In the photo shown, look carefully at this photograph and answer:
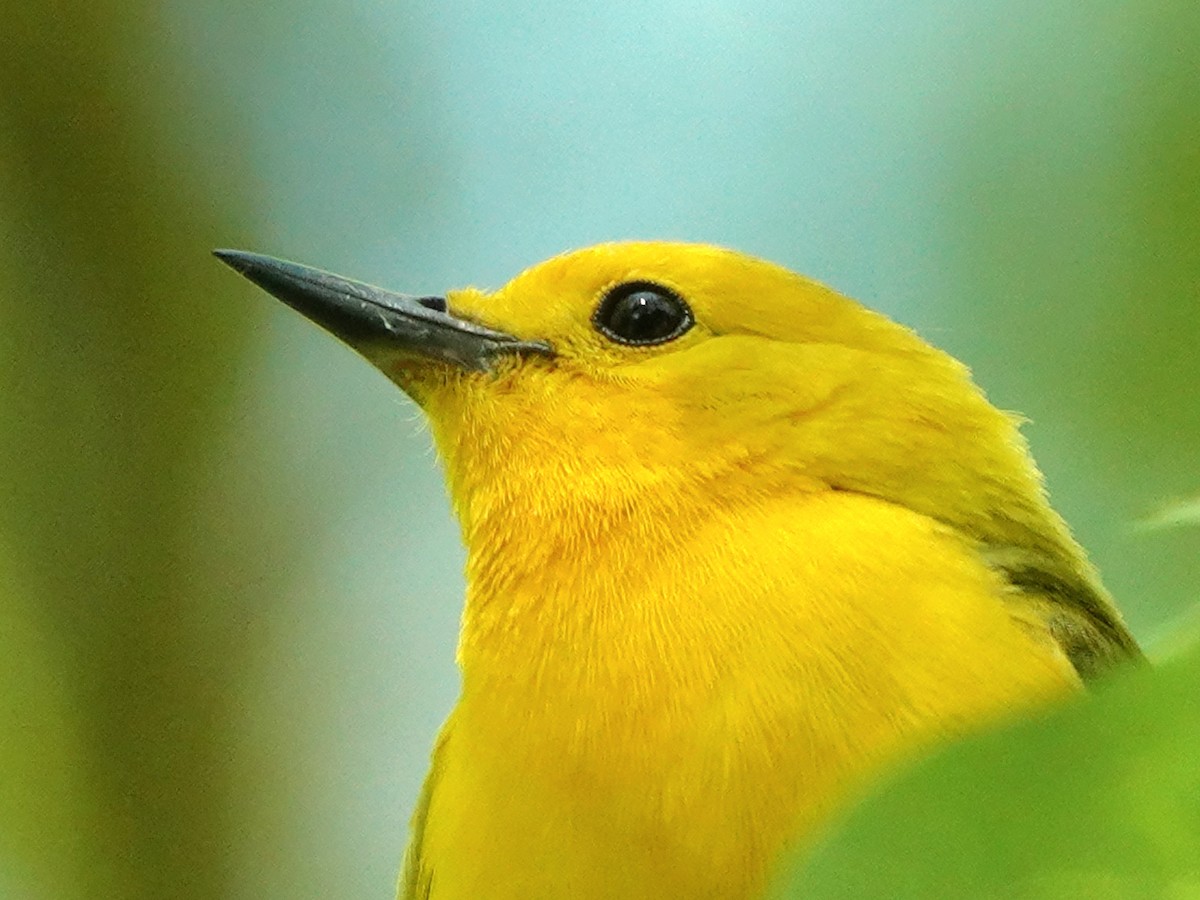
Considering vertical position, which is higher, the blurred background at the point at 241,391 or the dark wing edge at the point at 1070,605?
the blurred background at the point at 241,391

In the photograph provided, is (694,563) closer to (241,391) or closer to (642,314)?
(642,314)

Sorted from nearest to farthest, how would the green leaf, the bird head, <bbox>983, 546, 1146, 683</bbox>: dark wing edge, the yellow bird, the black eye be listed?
the green leaf → the yellow bird → <bbox>983, 546, 1146, 683</bbox>: dark wing edge → the bird head → the black eye

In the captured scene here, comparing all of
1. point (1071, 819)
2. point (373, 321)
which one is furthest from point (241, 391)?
point (1071, 819)

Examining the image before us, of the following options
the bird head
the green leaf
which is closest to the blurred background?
the bird head

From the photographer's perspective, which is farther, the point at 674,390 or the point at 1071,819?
the point at 674,390

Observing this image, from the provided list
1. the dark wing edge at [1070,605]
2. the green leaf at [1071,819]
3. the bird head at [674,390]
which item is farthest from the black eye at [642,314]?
the green leaf at [1071,819]

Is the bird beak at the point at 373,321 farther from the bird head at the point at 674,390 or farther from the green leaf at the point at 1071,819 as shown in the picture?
the green leaf at the point at 1071,819

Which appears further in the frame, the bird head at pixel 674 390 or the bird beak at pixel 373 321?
the bird beak at pixel 373 321

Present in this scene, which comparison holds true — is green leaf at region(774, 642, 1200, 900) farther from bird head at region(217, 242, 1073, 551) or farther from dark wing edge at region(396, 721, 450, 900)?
dark wing edge at region(396, 721, 450, 900)
